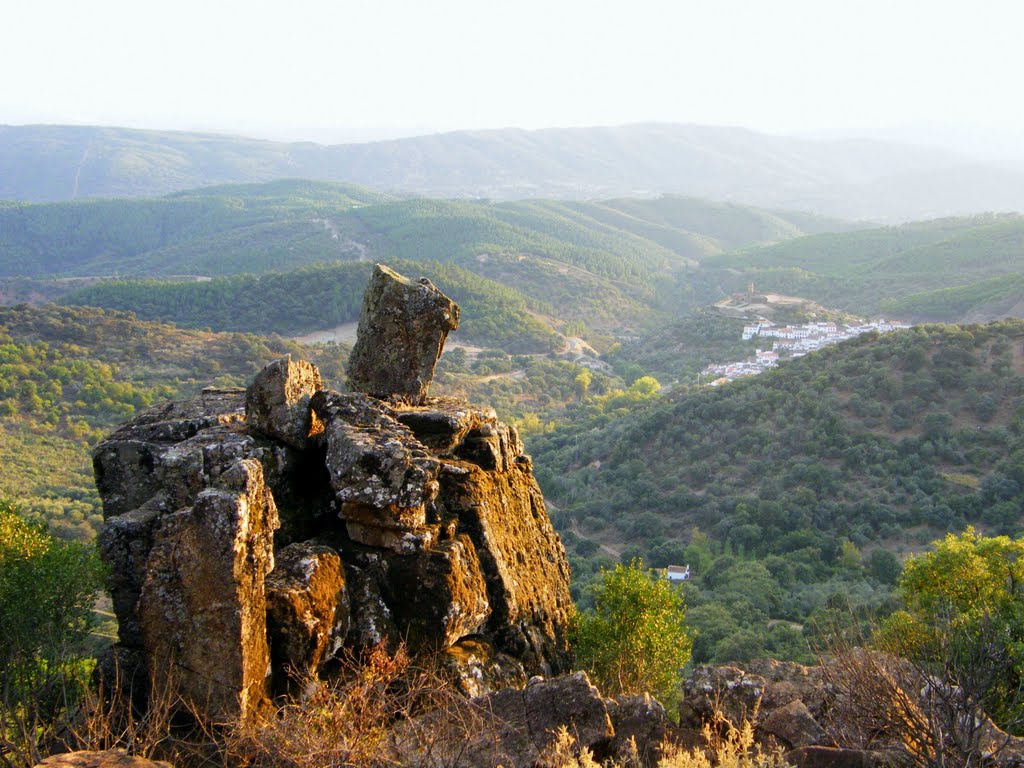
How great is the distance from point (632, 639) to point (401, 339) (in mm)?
7559

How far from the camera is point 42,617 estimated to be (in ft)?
34.7

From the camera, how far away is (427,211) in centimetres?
18188

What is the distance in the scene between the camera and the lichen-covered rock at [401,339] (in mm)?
15766

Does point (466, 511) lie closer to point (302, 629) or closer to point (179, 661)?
point (302, 629)

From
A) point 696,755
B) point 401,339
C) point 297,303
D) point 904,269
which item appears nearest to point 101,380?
point 297,303

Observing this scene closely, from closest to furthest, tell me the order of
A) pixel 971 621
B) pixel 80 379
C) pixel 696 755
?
1. pixel 696 755
2. pixel 971 621
3. pixel 80 379

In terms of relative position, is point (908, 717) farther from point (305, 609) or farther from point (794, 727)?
point (305, 609)

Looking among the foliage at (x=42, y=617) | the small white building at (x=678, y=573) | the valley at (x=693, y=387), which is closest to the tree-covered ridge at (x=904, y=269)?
the valley at (x=693, y=387)

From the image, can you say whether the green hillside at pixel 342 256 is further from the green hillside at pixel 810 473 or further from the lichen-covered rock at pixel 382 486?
the lichen-covered rock at pixel 382 486

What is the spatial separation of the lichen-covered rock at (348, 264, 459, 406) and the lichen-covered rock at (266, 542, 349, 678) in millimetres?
5694

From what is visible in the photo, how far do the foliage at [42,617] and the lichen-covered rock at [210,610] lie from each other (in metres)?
2.10

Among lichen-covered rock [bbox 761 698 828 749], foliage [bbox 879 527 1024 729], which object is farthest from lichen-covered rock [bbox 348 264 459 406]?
foliage [bbox 879 527 1024 729]

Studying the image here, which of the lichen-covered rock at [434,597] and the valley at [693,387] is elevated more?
the lichen-covered rock at [434,597]

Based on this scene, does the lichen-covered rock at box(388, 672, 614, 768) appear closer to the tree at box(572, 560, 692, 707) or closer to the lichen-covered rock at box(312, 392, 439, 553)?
the lichen-covered rock at box(312, 392, 439, 553)
